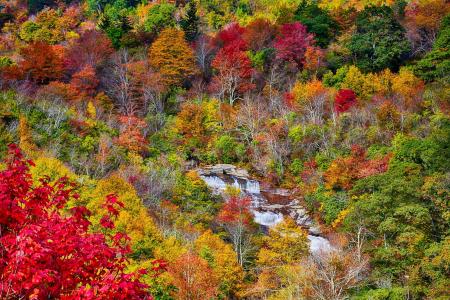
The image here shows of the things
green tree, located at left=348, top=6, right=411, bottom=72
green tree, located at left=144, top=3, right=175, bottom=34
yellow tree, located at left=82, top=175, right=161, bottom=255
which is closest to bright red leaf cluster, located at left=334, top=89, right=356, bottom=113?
green tree, located at left=348, top=6, right=411, bottom=72

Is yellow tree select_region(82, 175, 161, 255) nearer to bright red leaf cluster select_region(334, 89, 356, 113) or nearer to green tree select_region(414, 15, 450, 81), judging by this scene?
bright red leaf cluster select_region(334, 89, 356, 113)

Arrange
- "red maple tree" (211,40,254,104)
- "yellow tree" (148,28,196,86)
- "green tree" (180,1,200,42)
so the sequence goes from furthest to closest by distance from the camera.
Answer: "green tree" (180,1,200,42) → "yellow tree" (148,28,196,86) → "red maple tree" (211,40,254,104)

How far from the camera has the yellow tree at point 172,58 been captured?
156 feet

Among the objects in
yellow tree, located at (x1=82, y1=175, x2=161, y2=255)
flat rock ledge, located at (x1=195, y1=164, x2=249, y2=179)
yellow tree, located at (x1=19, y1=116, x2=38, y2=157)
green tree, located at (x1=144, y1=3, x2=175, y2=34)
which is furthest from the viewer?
green tree, located at (x1=144, y1=3, x2=175, y2=34)

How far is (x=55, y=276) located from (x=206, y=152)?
3515 centimetres

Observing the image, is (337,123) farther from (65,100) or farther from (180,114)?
(65,100)

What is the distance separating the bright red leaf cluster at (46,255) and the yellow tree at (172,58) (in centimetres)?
4042

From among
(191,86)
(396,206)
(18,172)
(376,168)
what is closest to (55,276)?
(18,172)

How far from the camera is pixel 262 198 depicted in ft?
123

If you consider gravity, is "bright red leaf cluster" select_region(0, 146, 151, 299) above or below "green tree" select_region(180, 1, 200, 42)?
above

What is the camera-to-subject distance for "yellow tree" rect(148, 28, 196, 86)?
1869 inches

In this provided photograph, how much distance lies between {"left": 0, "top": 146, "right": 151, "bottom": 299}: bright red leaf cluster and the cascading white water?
2674cm

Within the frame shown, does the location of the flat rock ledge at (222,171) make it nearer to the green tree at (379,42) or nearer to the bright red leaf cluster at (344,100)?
the bright red leaf cluster at (344,100)

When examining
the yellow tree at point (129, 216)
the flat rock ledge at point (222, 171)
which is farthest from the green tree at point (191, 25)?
the yellow tree at point (129, 216)
